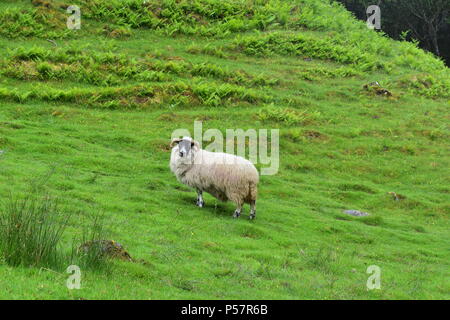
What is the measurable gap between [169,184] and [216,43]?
20.3 m

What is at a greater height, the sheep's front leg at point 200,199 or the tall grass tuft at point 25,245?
the tall grass tuft at point 25,245

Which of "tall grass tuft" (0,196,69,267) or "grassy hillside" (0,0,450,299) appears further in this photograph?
"grassy hillside" (0,0,450,299)

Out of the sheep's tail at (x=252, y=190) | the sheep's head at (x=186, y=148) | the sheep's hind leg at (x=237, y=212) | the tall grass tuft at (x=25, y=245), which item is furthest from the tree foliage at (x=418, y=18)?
the tall grass tuft at (x=25, y=245)

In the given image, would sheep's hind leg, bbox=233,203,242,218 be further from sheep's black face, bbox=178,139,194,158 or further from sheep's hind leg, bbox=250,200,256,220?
sheep's black face, bbox=178,139,194,158

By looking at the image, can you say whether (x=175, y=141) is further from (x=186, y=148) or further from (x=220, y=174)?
(x=220, y=174)

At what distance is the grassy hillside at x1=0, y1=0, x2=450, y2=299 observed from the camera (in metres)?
13.3

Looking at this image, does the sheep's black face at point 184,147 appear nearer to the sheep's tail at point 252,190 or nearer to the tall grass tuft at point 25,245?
the sheep's tail at point 252,190

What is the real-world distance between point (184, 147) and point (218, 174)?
4.65ft

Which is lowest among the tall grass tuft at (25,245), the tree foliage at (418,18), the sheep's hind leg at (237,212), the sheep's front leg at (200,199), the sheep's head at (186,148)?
the sheep's hind leg at (237,212)

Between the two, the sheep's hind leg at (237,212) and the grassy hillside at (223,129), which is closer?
the grassy hillside at (223,129)

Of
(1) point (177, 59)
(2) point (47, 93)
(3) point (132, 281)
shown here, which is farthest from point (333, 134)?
(3) point (132, 281)

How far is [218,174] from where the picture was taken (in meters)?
18.1

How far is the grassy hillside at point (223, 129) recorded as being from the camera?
13.3m

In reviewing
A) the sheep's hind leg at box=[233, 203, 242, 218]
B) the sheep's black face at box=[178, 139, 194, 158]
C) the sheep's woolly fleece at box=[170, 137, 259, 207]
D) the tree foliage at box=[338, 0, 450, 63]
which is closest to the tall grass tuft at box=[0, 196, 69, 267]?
the sheep's woolly fleece at box=[170, 137, 259, 207]
